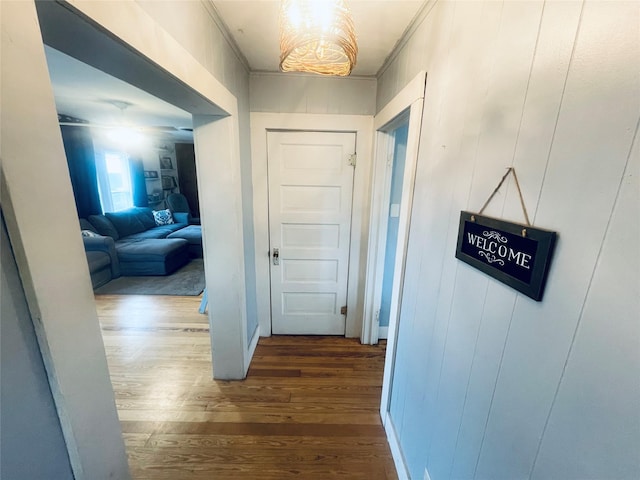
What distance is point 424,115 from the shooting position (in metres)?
1.15

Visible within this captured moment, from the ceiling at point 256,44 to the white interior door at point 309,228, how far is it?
55cm

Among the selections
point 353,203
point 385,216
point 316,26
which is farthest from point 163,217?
point 316,26

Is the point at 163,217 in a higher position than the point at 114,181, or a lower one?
lower

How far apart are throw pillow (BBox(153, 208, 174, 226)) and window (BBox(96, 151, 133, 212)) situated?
2.43 feet

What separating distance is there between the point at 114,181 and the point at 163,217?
1.24 metres

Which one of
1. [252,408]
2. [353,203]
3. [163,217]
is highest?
[353,203]

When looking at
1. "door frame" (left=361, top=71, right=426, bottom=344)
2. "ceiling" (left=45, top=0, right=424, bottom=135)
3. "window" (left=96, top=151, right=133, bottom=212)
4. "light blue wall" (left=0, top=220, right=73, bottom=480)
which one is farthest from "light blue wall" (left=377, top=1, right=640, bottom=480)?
"window" (left=96, top=151, right=133, bottom=212)

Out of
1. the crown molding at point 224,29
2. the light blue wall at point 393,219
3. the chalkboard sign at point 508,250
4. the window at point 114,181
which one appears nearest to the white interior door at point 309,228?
the light blue wall at point 393,219

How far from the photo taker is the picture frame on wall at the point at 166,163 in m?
6.29

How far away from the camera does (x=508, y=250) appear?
2.11 ft

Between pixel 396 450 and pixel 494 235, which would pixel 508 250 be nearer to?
pixel 494 235

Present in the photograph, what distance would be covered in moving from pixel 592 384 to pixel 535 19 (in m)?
0.80

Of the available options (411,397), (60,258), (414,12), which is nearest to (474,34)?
(414,12)

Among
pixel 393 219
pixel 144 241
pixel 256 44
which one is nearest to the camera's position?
pixel 256 44
